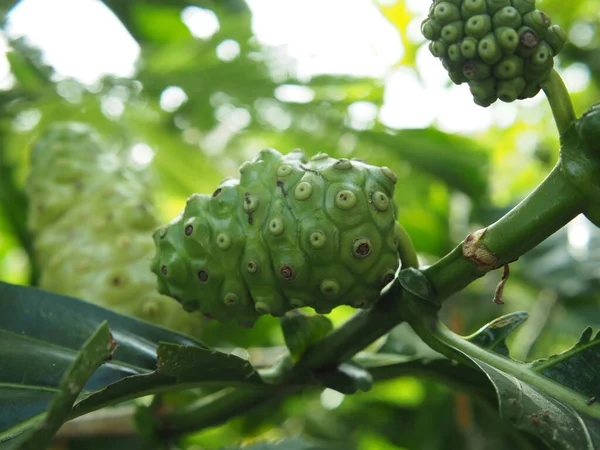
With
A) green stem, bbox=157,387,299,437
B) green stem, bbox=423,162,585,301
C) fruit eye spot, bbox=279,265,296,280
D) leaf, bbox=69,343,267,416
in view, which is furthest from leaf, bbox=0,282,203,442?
green stem, bbox=423,162,585,301

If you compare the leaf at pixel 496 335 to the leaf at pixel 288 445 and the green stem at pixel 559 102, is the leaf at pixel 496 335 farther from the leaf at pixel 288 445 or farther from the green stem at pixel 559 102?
the leaf at pixel 288 445

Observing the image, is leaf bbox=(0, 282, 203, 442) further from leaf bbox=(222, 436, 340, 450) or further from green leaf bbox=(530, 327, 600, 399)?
green leaf bbox=(530, 327, 600, 399)

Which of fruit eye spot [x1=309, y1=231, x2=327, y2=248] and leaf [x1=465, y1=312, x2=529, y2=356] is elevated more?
fruit eye spot [x1=309, y1=231, x2=327, y2=248]

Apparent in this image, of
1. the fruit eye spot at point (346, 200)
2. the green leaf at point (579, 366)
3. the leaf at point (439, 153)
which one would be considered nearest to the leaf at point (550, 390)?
the green leaf at point (579, 366)

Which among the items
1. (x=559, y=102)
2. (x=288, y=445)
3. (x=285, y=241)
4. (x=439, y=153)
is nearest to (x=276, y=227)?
(x=285, y=241)

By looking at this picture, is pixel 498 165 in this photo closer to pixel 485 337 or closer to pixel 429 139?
pixel 429 139

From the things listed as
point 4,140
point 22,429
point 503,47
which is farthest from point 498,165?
point 22,429
